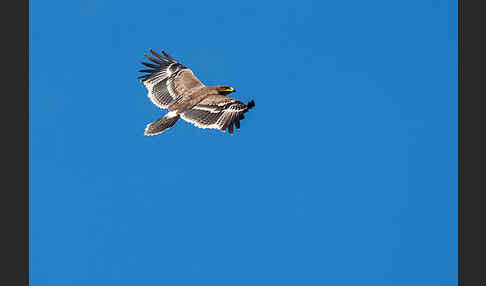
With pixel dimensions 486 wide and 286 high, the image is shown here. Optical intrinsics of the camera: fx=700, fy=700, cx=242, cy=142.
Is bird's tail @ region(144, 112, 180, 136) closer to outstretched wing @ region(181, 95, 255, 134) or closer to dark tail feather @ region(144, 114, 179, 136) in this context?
dark tail feather @ region(144, 114, 179, 136)

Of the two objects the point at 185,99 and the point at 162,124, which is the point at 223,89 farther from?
the point at 162,124

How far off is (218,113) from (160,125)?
1649 mm

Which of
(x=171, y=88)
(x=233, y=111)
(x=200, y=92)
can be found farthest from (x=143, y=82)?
(x=233, y=111)

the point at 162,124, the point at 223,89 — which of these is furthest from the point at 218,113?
the point at 162,124

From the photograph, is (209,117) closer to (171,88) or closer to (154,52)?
(171,88)

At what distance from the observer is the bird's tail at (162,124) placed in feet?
63.5

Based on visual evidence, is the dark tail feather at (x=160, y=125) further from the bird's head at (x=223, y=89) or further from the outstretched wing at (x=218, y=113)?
the bird's head at (x=223, y=89)

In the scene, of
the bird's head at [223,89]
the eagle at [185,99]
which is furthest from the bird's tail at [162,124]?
the bird's head at [223,89]

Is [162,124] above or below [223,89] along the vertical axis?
below

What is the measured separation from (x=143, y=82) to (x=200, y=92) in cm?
232

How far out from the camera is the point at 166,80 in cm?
2162

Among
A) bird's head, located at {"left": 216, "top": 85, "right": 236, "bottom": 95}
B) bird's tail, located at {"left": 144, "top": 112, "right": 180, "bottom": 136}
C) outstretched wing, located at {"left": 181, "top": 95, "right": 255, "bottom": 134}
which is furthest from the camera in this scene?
bird's head, located at {"left": 216, "top": 85, "right": 236, "bottom": 95}

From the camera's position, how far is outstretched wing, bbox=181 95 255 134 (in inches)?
754

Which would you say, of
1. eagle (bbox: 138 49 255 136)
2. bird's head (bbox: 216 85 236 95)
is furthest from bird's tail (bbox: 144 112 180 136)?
bird's head (bbox: 216 85 236 95)
